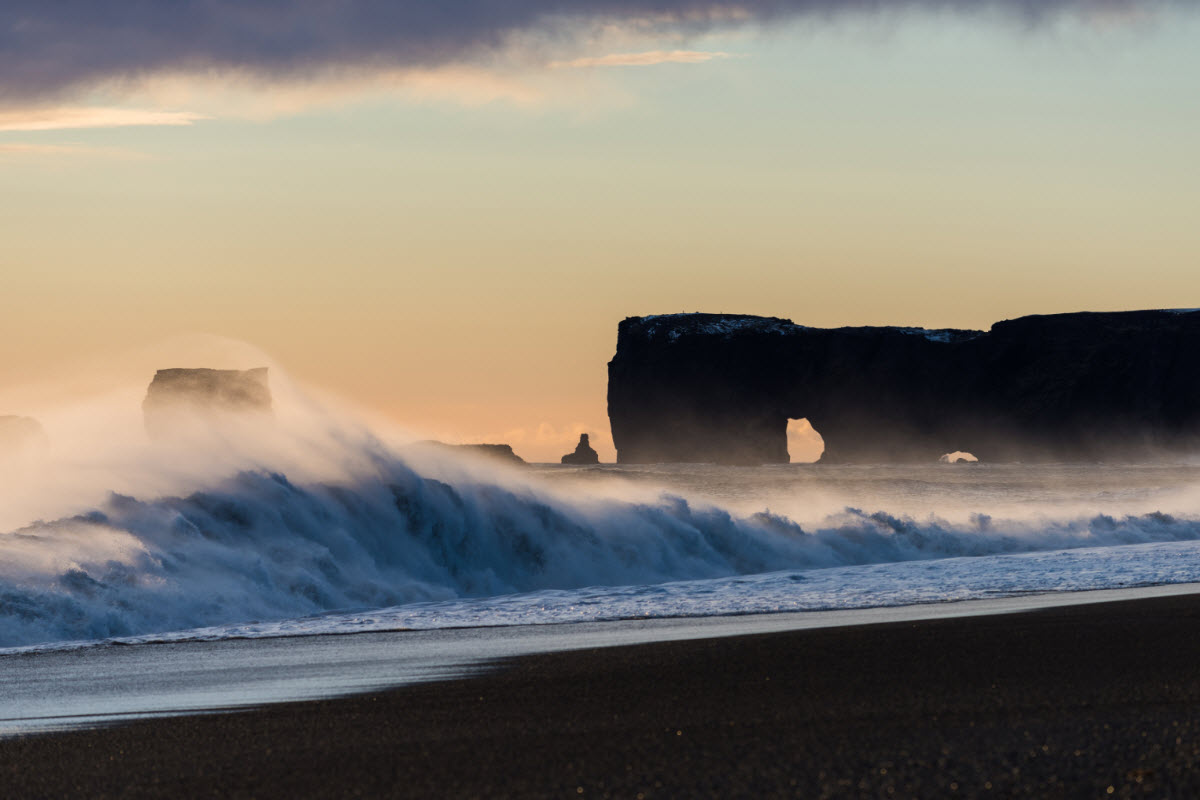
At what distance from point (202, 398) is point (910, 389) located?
12846cm

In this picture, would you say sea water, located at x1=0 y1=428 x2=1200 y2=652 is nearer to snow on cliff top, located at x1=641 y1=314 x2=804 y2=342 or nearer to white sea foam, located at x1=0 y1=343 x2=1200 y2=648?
white sea foam, located at x1=0 y1=343 x2=1200 y2=648

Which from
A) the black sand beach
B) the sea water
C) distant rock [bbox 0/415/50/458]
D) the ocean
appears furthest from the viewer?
distant rock [bbox 0/415/50/458]

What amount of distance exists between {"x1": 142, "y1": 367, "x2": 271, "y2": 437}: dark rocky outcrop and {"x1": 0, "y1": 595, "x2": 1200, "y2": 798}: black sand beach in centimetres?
1688

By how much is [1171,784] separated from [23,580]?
13958 millimetres

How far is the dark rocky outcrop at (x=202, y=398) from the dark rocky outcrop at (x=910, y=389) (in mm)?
120129

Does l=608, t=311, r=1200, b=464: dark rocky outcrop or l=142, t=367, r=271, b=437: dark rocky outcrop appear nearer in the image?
l=142, t=367, r=271, b=437: dark rocky outcrop

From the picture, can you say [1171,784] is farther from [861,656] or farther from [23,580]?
[23,580]

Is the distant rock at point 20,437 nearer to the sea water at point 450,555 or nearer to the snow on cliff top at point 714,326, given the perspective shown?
the sea water at point 450,555

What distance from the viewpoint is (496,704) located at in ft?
30.1

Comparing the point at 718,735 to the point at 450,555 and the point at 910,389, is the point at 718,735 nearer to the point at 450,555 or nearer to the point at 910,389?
the point at 450,555

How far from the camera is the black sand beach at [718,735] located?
247 inches

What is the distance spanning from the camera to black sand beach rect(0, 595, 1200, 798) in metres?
6.28

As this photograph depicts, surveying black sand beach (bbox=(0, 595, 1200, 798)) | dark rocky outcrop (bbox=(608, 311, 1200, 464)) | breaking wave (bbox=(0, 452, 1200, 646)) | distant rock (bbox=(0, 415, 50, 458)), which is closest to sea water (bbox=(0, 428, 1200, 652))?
breaking wave (bbox=(0, 452, 1200, 646))

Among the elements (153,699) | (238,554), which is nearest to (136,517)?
(238,554)
